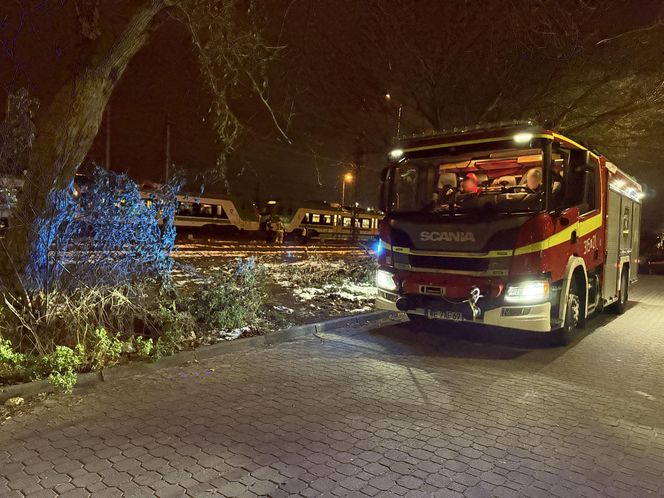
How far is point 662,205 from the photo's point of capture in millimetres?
48469

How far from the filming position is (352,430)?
14.7 ft

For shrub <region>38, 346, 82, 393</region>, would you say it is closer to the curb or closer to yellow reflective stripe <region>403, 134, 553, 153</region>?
the curb

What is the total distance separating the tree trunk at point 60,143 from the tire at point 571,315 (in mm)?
7230

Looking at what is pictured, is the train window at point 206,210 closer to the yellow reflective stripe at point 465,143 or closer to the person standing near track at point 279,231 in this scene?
the person standing near track at point 279,231

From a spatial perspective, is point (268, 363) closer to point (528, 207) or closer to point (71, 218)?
point (71, 218)

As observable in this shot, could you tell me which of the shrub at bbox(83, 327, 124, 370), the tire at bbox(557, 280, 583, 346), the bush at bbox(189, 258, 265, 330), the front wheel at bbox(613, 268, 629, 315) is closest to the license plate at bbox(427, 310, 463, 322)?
the tire at bbox(557, 280, 583, 346)

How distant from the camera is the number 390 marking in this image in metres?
8.20

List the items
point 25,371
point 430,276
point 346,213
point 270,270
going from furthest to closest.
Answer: point 346,213 < point 270,270 < point 430,276 < point 25,371

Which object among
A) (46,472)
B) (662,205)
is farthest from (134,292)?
(662,205)

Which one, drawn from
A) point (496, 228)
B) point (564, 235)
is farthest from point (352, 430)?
point (564, 235)

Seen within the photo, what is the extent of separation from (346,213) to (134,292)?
41.5 m

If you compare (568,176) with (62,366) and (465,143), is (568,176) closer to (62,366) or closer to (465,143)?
(465,143)

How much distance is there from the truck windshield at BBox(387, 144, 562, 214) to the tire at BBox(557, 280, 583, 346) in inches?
72.2

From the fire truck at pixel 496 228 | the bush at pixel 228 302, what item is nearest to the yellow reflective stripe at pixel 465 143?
the fire truck at pixel 496 228
